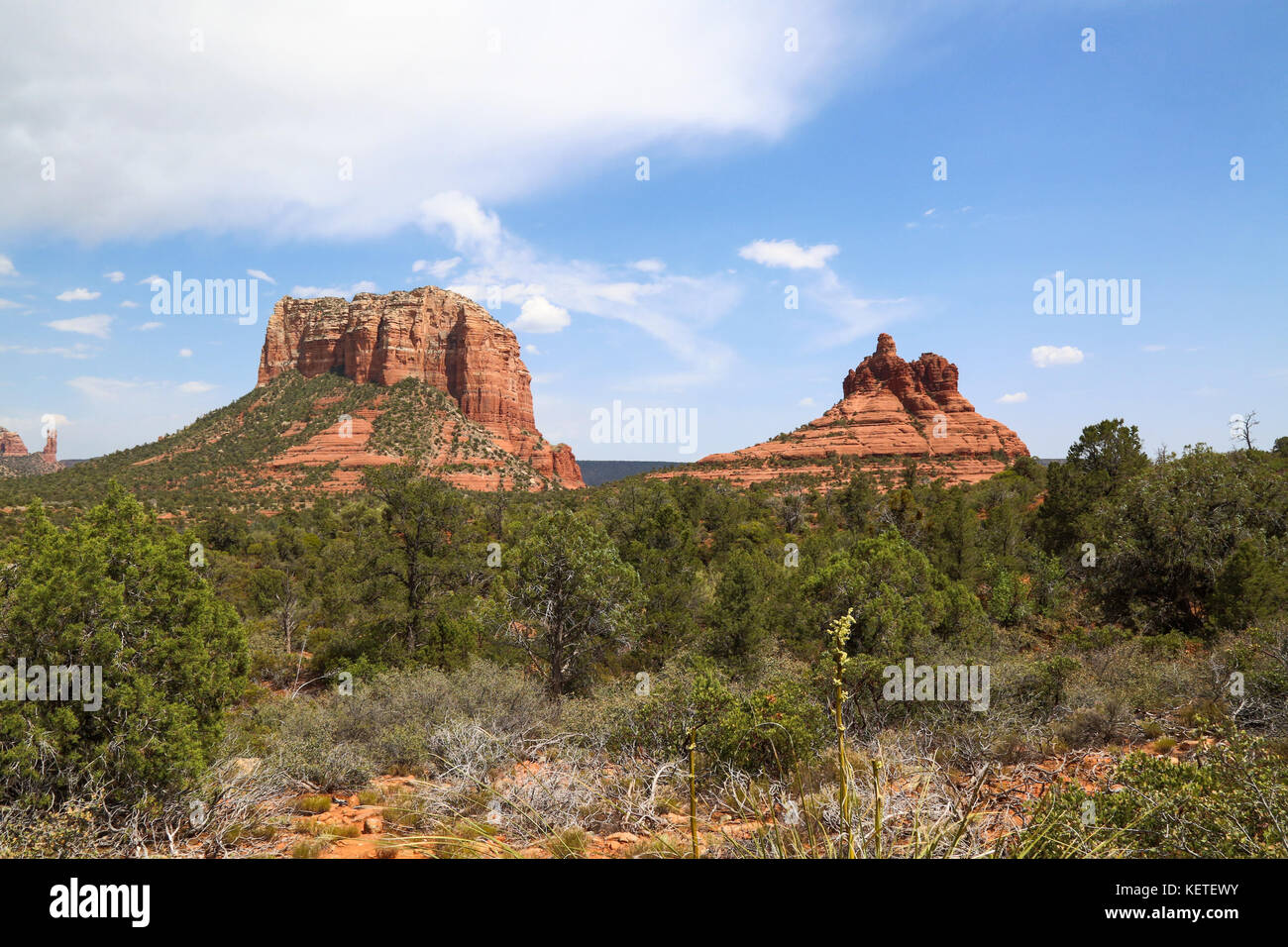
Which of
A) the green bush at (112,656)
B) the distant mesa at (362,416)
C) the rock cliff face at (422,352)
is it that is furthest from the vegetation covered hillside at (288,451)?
the green bush at (112,656)

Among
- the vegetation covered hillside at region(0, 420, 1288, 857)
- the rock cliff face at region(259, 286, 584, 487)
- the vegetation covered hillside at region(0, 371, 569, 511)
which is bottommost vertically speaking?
→ the vegetation covered hillside at region(0, 420, 1288, 857)

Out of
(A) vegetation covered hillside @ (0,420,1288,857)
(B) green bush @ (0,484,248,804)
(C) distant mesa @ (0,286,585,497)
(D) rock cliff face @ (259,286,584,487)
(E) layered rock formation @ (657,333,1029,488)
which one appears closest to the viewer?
(A) vegetation covered hillside @ (0,420,1288,857)

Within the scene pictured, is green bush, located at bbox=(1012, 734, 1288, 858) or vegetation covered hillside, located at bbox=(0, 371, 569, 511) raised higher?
vegetation covered hillside, located at bbox=(0, 371, 569, 511)

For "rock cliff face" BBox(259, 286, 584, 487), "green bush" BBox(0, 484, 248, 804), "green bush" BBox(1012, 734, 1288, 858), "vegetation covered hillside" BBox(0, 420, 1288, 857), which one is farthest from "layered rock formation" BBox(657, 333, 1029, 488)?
"green bush" BBox(0, 484, 248, 804)

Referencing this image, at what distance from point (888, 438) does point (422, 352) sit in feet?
261

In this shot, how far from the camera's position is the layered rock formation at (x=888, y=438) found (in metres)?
73.9

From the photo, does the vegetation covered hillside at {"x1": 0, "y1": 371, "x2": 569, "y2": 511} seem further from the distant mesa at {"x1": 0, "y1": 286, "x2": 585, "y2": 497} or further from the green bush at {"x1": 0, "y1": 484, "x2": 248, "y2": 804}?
the green bush at {"x1": 0, "y1": 484, "x2": 248, "y2": 804}

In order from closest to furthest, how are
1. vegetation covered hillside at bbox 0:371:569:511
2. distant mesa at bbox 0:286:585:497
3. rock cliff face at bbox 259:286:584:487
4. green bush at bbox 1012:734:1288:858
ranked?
Result: green bush at bbox 1012:734:1288:858
vegetation covered hillside at bbox 0:371:569:511
distant mesa at bbox 0:286:585:497
rock cliff face at bbox 259:286:584:487

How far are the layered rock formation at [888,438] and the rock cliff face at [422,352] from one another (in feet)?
121

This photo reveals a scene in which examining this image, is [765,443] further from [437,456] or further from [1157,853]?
[1157,853]

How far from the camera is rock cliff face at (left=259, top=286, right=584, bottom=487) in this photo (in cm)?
9994

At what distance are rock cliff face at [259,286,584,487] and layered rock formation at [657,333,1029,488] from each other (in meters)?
36.8
